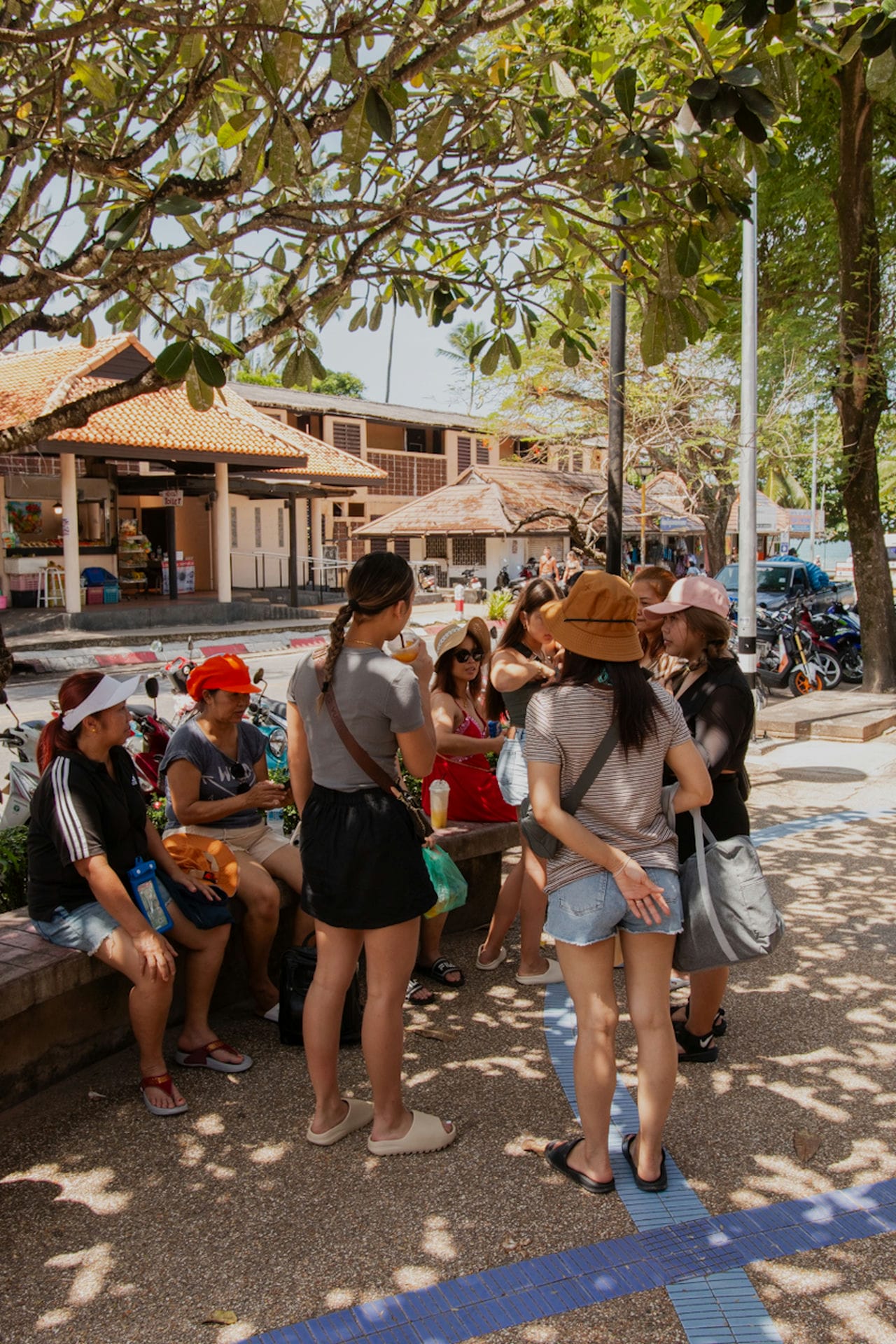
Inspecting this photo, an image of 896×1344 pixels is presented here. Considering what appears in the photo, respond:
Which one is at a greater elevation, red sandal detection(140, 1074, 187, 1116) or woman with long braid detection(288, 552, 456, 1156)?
woman with long braid detection(288, 552, 456, 1156)

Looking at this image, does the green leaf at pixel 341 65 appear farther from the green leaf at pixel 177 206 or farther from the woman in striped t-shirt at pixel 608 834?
the woman in striped t-shirt at pixel 608 834

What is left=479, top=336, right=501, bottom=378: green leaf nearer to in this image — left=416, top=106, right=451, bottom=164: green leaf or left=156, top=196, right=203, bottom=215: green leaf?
left=416, top=106, right=451, bottom=164: green leaf

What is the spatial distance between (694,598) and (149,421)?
21.9m

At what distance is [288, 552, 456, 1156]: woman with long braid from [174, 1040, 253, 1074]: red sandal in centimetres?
70

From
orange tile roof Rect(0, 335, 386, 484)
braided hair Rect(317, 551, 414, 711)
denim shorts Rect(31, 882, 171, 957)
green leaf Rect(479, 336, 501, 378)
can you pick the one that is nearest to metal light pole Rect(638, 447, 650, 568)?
orange tile roof Rect(0, 335, 386, 484)

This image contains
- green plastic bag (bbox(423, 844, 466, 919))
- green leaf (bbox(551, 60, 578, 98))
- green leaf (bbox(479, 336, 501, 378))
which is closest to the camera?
green plastic bag (bbox(423, 844, 466, 919))

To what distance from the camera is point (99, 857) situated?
12.0 ft

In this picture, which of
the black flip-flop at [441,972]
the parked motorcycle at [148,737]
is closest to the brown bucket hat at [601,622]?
the black flip-flop at [441,972]

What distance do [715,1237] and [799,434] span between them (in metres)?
24.2

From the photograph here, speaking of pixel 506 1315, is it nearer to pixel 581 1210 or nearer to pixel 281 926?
pixel 581 1210

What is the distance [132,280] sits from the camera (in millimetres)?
5301

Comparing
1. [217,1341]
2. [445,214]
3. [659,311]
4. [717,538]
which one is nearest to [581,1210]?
[217,1341]

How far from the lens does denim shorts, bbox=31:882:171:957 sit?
12.3 feet

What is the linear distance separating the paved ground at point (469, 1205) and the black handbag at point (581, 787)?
3.51 feet
